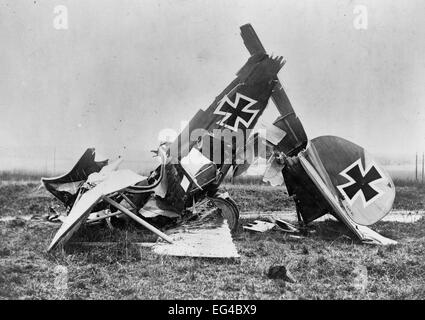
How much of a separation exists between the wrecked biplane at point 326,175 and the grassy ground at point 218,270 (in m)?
0.74

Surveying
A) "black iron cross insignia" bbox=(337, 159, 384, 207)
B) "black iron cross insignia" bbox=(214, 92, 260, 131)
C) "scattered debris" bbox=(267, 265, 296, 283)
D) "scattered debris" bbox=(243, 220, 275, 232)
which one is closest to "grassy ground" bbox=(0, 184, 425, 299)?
"scattered debris" bbox=(267, 265, 296, 283)

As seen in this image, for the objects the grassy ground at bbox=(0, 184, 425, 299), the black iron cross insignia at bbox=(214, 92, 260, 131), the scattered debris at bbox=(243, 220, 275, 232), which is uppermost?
the black iron cross insignia at bbox=(214, 92, 260, 131)

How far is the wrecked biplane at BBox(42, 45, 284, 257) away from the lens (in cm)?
991

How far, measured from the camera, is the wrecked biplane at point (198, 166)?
991 cm

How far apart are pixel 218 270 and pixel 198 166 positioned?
3611 millimetres

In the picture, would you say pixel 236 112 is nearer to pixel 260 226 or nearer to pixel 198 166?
pixel 198 166

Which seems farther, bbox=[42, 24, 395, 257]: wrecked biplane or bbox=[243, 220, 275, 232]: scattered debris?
bbox=[243, 220, 275, 232]: scattered debris

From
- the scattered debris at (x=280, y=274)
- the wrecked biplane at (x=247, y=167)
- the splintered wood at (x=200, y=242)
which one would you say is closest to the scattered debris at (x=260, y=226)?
the wrecked biplane at (x=247, y=167)

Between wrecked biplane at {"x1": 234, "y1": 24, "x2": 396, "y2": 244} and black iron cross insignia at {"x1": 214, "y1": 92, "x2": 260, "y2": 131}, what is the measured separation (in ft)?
2.30

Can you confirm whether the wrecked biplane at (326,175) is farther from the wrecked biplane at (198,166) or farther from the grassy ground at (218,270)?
the grassy ground at (218,270)

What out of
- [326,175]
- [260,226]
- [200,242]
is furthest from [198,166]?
[326,175]

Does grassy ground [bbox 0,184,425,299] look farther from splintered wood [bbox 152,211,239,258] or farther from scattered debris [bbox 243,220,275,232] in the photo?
scattered debris [bbox 243,220,275,232]
